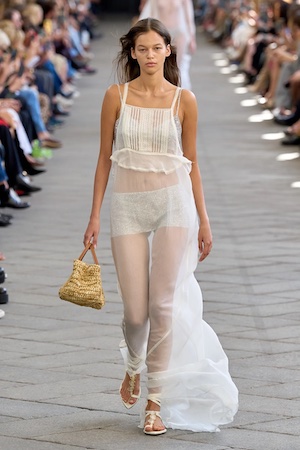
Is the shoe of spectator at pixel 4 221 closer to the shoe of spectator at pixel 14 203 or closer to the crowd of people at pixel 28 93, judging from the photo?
the crowd of people at pixel 28 93

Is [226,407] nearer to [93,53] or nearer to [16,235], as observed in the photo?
[16,235]

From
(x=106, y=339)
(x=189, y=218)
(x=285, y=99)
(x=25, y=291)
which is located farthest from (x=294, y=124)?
(x=189, y=218)

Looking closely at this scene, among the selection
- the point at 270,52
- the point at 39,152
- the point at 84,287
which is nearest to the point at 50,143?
the point at 39,152

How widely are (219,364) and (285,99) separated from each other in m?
10.2

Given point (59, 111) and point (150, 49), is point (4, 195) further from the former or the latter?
point (59, 111)

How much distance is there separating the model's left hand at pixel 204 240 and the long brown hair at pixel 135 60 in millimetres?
529

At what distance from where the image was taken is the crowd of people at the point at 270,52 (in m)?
13.8

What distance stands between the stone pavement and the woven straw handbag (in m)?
0.45

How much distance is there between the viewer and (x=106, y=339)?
5637mm

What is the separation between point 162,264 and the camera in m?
4.33

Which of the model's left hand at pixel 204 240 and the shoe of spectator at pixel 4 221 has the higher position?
the model's left hand at pixel 204 240

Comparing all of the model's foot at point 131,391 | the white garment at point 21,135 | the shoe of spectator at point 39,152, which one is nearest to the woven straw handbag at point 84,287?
the model's foot at point 131,391

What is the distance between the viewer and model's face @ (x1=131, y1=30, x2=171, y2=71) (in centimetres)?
434

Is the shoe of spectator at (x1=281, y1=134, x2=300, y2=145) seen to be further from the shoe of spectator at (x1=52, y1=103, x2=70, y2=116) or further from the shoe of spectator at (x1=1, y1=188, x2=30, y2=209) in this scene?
the shoe of spectator at (x1=1, y1=188, x2=30, y2=209)
